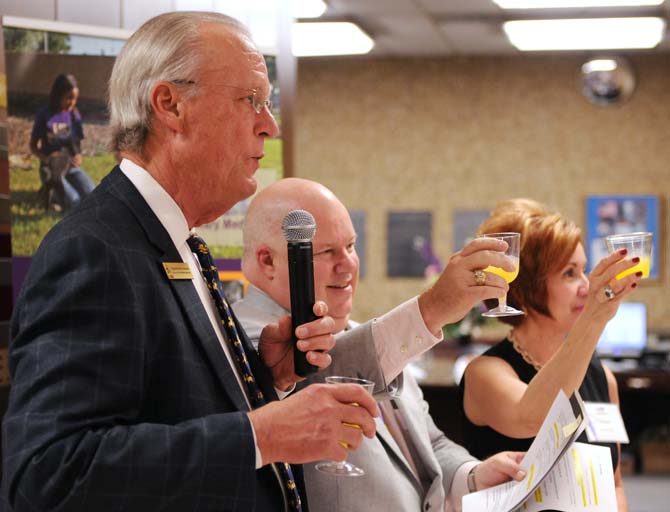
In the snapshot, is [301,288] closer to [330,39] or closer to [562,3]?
[562,3]

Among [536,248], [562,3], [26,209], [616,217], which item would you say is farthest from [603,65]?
[26,209]

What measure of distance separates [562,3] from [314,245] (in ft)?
15.3

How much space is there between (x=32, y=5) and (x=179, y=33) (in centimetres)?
89

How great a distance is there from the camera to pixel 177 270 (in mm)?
1453

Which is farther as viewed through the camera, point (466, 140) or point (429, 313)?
point (466, 140)

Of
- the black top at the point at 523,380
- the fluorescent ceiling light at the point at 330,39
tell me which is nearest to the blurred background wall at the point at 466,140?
the fluorescent ceiling light at the point at 330,39

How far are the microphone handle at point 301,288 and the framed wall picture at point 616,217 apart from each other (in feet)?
23.5

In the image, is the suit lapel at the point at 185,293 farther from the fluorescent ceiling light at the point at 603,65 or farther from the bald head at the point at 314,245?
the fluorescent ceiling light at the point at 603,65

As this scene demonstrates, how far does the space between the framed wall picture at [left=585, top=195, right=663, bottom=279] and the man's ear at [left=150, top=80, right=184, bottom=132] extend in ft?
23.8

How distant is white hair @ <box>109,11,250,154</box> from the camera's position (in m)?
1.49

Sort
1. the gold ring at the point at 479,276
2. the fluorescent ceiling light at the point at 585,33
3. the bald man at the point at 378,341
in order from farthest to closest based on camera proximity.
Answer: the fluorescent ceiling light at the point at 585,33
the bald man at the point at 378,341
the gold ring at the point at 479,276

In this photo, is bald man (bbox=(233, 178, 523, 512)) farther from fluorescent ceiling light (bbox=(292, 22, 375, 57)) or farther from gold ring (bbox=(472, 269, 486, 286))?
fluorescent ceiling light (bbox=(292, 22, 375, 57))

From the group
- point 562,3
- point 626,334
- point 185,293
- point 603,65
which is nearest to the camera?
point 185,293

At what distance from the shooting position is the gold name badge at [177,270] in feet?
4.71
